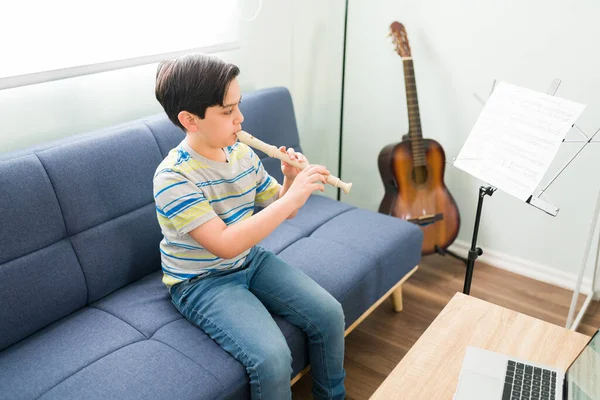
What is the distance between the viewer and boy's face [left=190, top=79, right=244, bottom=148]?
4.77 ft

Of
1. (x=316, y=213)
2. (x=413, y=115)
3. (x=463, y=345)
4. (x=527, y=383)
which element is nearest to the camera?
(x=527, y=383)

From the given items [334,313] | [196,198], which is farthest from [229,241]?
[334,313]

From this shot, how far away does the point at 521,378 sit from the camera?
4.07ft

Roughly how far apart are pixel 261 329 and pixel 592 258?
1636 mm

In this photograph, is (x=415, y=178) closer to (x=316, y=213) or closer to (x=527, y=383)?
(x=316, y=213)

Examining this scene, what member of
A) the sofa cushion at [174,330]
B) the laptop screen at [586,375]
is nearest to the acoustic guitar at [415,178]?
the sofa cushion at [174,330]

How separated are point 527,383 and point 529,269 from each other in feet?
4.76

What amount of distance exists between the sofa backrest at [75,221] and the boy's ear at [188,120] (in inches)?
13.2

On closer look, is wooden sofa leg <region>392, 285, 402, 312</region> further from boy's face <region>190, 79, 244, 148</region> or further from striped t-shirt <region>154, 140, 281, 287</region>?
boy's face <region>190, 79, 244, 148</region>

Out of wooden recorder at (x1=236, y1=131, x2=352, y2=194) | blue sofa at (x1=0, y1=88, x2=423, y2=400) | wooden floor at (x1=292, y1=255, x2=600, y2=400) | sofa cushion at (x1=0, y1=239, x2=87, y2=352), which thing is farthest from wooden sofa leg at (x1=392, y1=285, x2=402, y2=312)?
sofa cushion at (x1=0, y1=239, x2=87, y2=352)

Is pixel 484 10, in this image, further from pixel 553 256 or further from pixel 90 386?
pixel 90 386

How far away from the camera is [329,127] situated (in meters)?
2.96

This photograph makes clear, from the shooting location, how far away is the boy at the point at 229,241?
4.66ft

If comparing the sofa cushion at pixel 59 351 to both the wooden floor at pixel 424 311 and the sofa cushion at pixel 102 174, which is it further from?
the wooden floor at pixel 424 311
